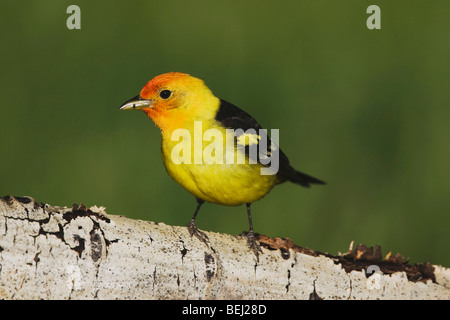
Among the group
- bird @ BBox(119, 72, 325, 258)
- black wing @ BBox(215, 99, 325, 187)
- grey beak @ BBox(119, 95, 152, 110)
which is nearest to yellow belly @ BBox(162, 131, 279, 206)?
bird @ BBox(119, 72, 325, 258)

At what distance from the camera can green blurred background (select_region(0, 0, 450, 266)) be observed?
5082 millimetres

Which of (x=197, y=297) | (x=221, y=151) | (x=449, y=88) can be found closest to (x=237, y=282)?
(x=197, y=297)

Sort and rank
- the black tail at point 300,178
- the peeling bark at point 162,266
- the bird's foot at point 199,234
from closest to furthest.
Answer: the peeling bark at point 162,266, the bird's foot at point 199,234, the black tail at point 300,178

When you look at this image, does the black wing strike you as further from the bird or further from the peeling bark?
the peeling bark

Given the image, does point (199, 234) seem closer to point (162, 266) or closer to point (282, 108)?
point (162, 266)

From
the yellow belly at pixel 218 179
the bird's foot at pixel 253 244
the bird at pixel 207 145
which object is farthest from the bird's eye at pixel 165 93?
the bird's foot at pixel 253 244

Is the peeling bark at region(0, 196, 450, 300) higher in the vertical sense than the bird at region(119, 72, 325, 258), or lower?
lower

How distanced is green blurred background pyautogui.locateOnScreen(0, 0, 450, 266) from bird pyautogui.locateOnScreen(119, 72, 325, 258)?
3.95 feet

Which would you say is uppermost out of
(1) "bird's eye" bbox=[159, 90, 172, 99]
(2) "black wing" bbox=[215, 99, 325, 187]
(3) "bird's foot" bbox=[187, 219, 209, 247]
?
(1) "bird's eye" bbox=[159, 90, 172, 99]

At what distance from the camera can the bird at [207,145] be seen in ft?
11.6

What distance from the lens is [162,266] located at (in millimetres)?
2871

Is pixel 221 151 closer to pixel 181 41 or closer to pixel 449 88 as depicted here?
pixel 181 41

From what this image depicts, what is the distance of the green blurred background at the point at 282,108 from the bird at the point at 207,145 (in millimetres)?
1203

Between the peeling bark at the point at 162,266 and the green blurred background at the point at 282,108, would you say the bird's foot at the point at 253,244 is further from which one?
the green blurred background at the point at 282,108
